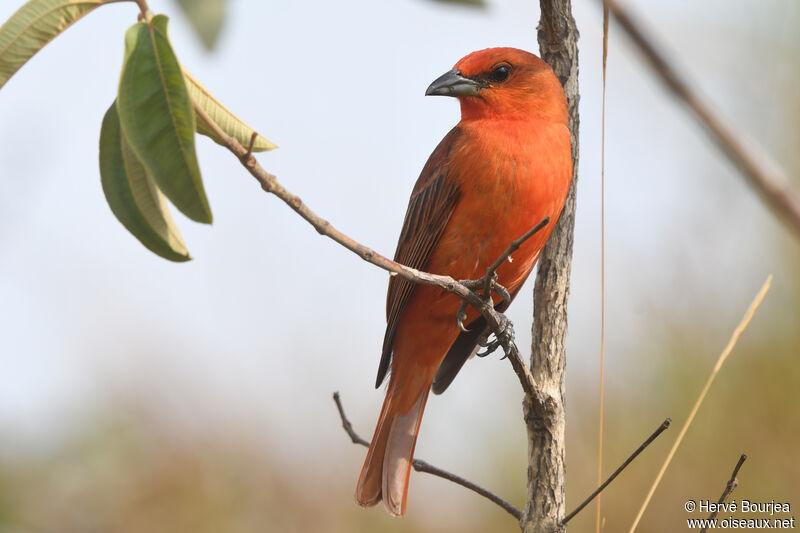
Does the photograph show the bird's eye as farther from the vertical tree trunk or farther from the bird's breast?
the vertical tree trunk

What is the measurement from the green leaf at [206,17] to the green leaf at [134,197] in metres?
0.60

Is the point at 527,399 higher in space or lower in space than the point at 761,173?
lower

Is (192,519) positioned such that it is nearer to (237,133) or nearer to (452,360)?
(452,360)

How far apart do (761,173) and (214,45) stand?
979 mm

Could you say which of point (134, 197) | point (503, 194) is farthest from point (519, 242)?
point (503, 194)

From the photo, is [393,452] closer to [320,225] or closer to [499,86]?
[499,86]

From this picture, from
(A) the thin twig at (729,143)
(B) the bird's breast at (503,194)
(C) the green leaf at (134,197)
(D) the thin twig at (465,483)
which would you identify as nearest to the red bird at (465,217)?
(B) the bird's breast at (503,194)

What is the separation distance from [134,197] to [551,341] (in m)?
1.67

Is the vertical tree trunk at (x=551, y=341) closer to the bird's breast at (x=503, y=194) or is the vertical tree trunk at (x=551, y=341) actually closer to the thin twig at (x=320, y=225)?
the bird's breast at (x=503, y=194)

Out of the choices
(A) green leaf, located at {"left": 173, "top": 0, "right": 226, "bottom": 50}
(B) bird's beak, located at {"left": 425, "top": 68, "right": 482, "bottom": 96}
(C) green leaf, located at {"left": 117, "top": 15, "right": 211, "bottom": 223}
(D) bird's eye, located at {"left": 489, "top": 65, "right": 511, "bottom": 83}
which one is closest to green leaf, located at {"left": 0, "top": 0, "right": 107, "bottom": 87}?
(C) green leaf, located at {"left": 117, "top": 15, "right": 211, "bottom": 223}

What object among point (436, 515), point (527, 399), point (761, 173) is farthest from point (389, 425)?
point (761, 173)

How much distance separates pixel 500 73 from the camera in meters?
3.90

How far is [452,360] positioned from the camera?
13.5ft

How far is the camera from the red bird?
132 inches
